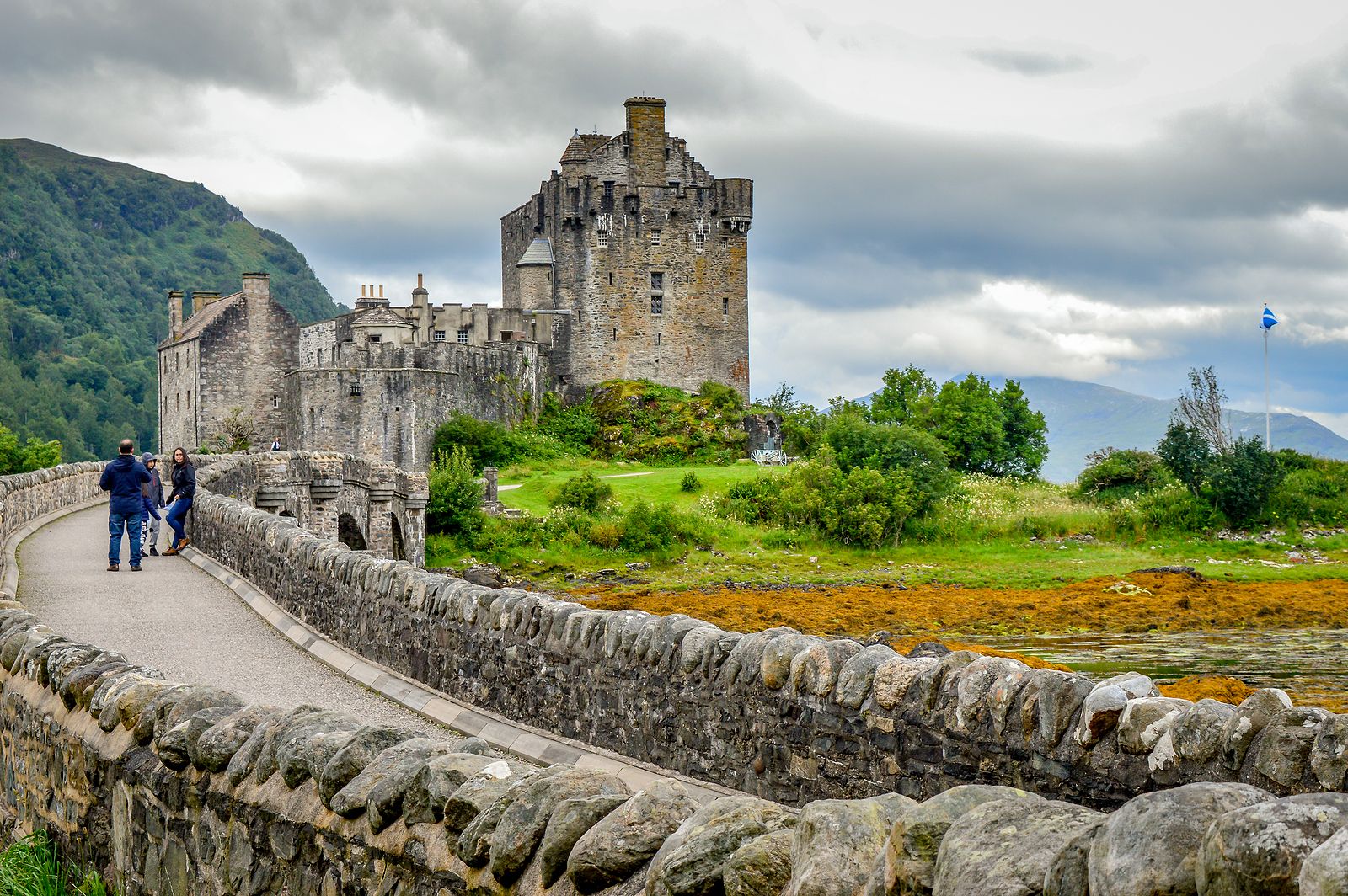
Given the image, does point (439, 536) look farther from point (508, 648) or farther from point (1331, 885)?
point (1331, 885)

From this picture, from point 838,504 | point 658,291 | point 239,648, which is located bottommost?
point 838,504

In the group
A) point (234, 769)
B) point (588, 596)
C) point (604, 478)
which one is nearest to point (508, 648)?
point (234, 769)

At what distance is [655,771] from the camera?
885cm

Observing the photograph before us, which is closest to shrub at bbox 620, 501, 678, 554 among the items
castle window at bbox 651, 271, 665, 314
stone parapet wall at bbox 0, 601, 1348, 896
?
castle window at bbox 651, 271, 665, 314

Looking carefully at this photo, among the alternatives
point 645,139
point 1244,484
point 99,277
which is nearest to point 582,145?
point 645,139

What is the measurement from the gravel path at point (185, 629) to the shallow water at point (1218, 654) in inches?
464

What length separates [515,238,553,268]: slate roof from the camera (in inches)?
2514

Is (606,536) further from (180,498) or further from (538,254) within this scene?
(538,254)

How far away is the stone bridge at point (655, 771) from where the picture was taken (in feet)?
10.2

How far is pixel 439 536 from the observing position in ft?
132

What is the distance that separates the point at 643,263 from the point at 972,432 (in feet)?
60.3

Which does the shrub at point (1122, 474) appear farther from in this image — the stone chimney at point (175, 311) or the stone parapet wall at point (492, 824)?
the stone parapet wall at point (492, 824)

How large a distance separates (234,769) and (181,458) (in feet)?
51.7

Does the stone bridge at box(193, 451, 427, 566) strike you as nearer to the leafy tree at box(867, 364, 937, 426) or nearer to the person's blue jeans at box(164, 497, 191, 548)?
the person's blue jeans at box(164, 497, 191, 548)
